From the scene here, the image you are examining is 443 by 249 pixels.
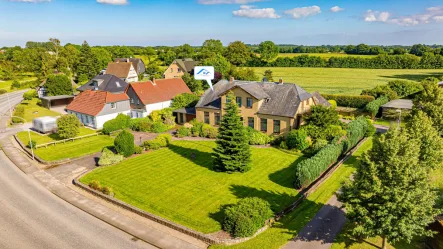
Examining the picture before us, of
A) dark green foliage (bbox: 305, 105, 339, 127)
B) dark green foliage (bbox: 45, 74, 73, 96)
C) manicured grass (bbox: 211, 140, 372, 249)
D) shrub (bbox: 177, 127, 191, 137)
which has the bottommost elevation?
manicured grass (bbox: 211, 140, 372, 249)

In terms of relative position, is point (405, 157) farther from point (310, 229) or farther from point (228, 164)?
point (228, 164)

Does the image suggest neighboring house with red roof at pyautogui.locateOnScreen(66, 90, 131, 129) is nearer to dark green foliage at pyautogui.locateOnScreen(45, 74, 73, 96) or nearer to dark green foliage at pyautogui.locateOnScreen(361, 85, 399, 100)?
dark green foliage at pyautogui.locateOnScreen(45, 74, 73, 96)

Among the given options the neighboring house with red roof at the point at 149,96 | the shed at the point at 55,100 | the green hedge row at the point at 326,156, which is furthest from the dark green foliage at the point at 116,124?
the green hedge row at the point at 326,156

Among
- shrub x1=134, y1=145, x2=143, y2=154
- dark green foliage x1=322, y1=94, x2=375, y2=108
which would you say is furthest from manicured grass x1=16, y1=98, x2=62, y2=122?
dark green foliage x1=322, y1=94, x2=375, y2=108

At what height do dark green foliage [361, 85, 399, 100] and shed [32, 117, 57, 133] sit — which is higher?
dark green foliage [361, 85, 399, 100]

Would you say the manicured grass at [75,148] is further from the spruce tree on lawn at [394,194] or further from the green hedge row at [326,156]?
the spruce tree on lawn at [394,194]

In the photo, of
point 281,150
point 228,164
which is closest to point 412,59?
point 281,150

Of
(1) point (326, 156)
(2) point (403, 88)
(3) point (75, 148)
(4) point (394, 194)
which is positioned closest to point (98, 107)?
(3) point (75, 148)
